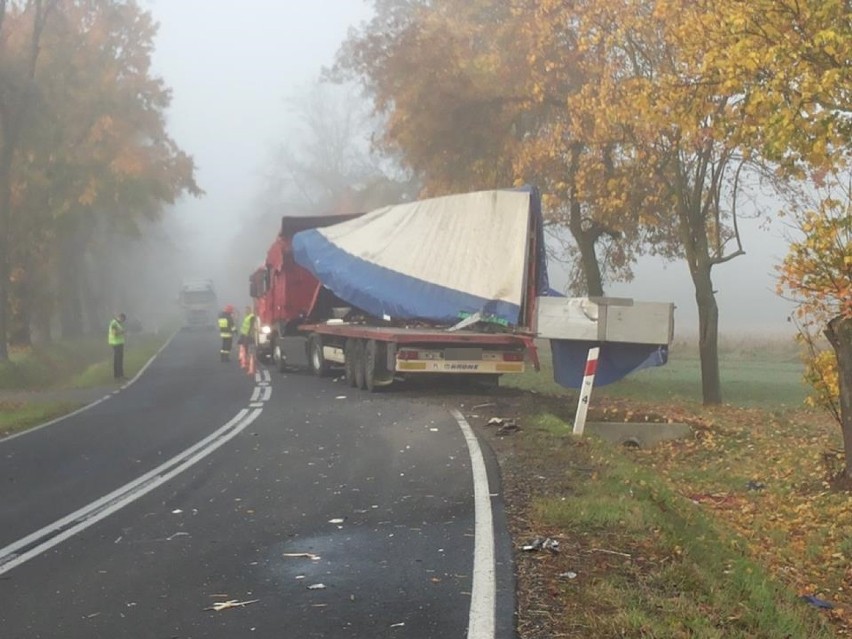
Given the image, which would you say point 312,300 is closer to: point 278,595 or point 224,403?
point 224,403

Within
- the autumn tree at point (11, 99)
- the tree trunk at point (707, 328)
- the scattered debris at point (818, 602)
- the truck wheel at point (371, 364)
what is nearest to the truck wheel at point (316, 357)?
the truck wheel at point (371, 364)

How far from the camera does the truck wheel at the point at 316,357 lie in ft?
78.8

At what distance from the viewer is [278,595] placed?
607 centimetres

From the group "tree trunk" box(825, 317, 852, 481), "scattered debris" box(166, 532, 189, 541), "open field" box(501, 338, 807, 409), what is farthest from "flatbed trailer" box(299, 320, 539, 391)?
"scattered debris" box(166, 532, 189, 541)

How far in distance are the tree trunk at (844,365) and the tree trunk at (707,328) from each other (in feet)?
34.7

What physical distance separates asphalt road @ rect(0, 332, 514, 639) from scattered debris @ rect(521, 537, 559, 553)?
0.84 feet

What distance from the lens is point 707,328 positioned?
864 inches

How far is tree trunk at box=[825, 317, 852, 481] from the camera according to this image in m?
10.5

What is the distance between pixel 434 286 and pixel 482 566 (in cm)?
1225

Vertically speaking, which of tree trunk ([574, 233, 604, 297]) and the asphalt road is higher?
tree trunk ([574, 233, 604, 297])

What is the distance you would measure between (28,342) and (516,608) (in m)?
32.9

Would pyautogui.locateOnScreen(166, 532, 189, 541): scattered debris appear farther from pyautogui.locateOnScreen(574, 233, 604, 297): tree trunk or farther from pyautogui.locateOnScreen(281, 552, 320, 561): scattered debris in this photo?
pyautogui.locateOnScreen(574, 233, 604, 297): tree trunk

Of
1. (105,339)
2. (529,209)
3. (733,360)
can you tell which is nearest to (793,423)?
(529,209)

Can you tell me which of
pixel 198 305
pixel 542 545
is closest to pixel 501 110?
pixel 542 545
